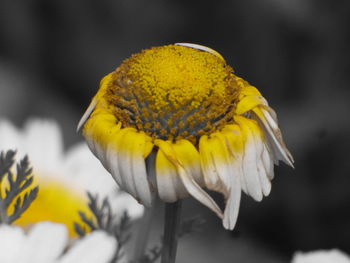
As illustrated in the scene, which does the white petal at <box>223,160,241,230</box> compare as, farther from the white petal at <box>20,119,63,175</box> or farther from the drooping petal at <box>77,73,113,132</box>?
the white petal at <box>20,119,63,175</box>

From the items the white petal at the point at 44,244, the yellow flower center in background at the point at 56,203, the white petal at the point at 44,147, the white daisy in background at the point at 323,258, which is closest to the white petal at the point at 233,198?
the white petal at the point at 44,244

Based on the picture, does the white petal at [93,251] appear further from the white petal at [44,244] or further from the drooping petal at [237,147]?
the drooping petal at [237,147]

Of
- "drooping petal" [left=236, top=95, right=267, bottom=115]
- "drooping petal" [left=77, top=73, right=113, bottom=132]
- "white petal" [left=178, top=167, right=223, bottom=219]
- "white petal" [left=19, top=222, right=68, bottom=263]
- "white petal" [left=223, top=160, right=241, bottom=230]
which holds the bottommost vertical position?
"white petal" [left=19, top=222, right=68, bottom=263]

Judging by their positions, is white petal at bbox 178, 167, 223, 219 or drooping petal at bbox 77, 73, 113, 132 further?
drooping petal at bbox 77, 73, 113, 132

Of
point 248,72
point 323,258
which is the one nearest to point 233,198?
point 323,258

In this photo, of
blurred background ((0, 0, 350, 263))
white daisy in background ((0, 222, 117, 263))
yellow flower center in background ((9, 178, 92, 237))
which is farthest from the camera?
blurred background ((0, 0, 350, 263))

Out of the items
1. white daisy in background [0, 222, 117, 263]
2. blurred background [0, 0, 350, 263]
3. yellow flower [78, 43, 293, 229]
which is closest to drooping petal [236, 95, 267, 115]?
yellow flower [78, 43, 293, 229]

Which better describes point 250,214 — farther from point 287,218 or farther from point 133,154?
point 133,154
